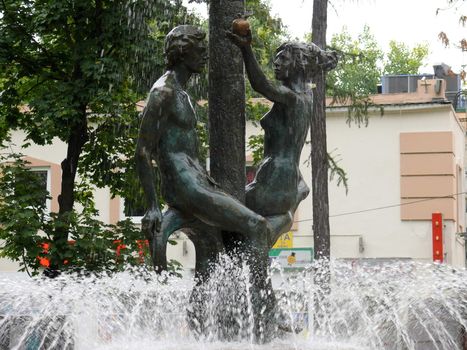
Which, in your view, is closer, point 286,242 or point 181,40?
point 181,40

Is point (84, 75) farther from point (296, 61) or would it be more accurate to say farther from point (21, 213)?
point (296, 61)

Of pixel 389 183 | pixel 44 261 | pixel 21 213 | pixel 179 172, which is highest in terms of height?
pixel 389 183

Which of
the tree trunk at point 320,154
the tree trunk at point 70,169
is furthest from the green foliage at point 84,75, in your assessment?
the tree trunk at point 320,154

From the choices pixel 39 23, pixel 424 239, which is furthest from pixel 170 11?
pixel 424 239

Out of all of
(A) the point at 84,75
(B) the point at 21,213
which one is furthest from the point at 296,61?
(B) the point at 21,213

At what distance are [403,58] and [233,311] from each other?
52.4m

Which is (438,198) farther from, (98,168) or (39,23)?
(39,23)

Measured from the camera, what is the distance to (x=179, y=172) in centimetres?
745

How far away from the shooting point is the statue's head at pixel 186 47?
25.2 ft

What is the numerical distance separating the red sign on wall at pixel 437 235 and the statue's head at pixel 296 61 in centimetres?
2023

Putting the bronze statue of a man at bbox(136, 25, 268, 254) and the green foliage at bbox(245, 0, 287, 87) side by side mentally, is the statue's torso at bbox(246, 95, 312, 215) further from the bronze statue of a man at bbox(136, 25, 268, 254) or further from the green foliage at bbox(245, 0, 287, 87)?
the green foliage at bbox(245, 0, 287, 87)

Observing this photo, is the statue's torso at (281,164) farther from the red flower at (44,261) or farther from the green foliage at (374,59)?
the green foliage at (374,59)

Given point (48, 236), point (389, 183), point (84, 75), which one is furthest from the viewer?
point (389, 183)

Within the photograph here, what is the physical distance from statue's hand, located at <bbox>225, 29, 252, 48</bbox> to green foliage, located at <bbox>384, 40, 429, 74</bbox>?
49874mm
